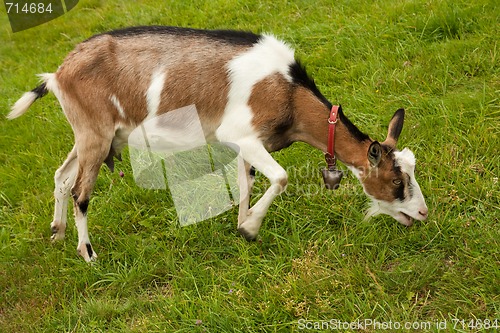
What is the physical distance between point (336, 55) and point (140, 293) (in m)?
3.20

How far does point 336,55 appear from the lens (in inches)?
236

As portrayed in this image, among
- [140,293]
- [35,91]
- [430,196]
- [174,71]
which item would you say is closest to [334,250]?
[430,196]

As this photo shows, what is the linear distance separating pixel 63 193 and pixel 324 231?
6.59ft

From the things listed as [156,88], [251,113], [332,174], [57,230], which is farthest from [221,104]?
[57,230]

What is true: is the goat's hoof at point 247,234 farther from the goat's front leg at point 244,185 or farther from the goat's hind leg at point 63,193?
the goat's hind leg at point 63,193

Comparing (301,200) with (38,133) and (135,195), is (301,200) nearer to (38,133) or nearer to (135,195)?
(135,195)

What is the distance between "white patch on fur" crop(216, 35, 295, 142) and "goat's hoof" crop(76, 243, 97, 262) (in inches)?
50.5

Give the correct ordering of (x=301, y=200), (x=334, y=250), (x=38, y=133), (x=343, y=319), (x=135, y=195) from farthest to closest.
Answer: (x=38, y=133) < (x=135, y=195) < (x=301, y=200) < (x=334, y=250) < (x=343, y=319)

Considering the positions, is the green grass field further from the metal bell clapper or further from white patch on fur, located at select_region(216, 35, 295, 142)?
white patch on fur, located at select_region(216, 35, 295, 142)

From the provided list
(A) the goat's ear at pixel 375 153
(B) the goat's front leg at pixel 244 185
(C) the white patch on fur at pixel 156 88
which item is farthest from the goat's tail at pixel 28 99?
(A) the goat's ear at pixel 375 153

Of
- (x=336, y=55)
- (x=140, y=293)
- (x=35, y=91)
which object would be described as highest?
(x=35, y=91)

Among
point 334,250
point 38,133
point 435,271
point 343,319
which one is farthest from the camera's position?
point 38,133

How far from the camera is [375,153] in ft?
12.5

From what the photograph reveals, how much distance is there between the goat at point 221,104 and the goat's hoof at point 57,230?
11.7 inches
